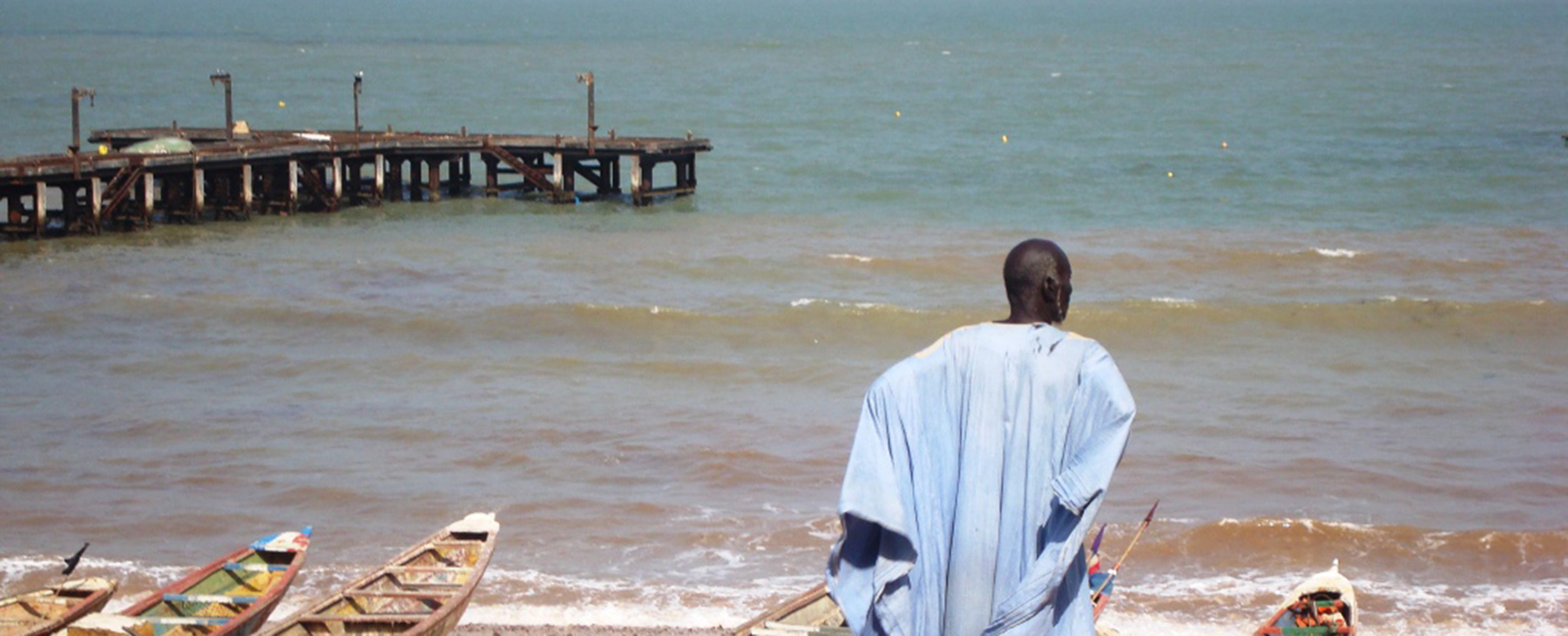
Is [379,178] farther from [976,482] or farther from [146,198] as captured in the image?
[976,482]

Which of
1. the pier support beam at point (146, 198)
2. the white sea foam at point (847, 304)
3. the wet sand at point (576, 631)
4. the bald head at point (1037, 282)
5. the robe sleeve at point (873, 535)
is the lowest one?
the white sea foam at point (847, 304)

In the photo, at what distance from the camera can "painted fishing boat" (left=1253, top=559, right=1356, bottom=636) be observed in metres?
9.02

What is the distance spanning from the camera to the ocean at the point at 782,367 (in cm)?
1223

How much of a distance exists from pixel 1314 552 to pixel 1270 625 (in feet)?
11.2

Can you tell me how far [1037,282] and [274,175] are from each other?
31.9 m

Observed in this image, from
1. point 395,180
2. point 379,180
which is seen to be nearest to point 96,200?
point 379,180

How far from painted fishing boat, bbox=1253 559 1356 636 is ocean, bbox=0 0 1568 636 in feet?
3.93

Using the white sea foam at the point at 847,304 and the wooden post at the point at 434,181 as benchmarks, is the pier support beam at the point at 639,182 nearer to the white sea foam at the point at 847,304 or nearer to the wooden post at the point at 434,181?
the wooden post at the point at 434,181

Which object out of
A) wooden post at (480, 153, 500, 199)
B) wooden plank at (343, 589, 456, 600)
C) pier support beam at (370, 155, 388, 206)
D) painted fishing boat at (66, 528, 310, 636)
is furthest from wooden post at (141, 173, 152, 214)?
wooden plank at (343, 589, 456, 600)

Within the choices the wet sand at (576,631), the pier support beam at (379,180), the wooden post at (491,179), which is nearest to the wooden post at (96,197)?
the pier support beam at (379,180)

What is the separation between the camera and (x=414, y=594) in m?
9.32

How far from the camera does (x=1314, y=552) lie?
12305mm

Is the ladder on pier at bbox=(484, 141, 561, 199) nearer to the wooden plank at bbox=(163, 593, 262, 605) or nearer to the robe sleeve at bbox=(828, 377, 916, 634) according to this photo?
the wooden plank at bbox=(163, 593, 262, 605)

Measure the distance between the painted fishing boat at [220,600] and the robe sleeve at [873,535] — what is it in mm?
6281
